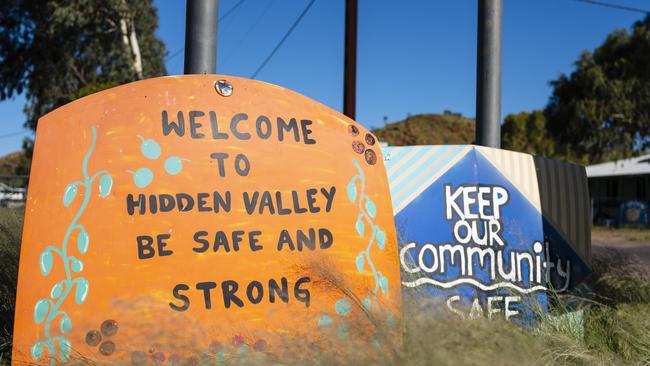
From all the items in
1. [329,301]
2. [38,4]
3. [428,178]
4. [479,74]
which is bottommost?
[329,301]

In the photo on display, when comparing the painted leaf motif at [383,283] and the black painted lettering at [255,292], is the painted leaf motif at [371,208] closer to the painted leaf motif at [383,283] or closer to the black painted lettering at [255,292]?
the painted leaf motif at [383,283]

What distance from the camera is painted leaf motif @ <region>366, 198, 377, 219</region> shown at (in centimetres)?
318

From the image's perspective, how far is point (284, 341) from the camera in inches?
110

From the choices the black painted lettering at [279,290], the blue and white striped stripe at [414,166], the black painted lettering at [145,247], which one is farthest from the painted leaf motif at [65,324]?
the blue and white striped stripe at [414,166]

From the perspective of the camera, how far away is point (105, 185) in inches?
110

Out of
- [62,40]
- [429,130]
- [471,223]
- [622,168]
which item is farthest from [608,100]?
[429,130]

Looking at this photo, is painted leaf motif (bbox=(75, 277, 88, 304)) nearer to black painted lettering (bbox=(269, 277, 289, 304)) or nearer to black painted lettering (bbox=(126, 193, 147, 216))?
black painted lettering (bbox=(126, 193, 147, 216))

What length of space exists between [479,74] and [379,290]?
279 centimetres

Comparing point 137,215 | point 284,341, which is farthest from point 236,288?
point 137,215

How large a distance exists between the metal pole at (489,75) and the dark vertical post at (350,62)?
9.97 feet

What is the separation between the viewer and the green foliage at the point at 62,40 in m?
20.1

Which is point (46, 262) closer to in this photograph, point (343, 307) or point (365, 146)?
point (343, 307)

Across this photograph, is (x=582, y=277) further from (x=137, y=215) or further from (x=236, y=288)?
(x=137, y=215)

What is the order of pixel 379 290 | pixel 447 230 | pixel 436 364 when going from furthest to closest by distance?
pixel 447 230 → pixel 379 290 → pixel 436 364
